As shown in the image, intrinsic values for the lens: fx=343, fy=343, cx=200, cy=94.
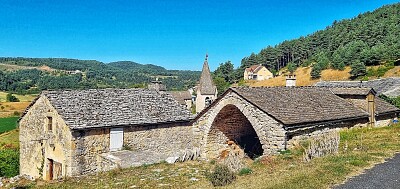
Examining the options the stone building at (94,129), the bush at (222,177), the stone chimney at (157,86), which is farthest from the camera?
the stone chimney at (157,86)

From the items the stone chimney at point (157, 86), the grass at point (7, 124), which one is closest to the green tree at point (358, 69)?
the stone chimney at point (157, 86)

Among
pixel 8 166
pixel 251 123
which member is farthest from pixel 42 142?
pixel 251 123

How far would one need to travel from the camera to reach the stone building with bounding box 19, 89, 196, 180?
62.8 feet

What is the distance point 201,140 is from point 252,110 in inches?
199

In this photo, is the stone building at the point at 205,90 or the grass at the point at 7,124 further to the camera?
the grass at the point at 7,124

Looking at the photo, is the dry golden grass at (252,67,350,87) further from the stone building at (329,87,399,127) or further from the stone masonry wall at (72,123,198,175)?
the stone masonry wall at (72,123,198,175)

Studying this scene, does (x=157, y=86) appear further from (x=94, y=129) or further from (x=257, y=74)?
(x=257, y=74)

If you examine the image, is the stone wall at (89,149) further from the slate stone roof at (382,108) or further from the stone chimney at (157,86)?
the slate stone roof at (382,108)

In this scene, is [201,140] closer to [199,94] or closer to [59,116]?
[59,116]

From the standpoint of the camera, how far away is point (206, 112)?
72.5 feet

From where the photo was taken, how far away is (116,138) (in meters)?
20.5

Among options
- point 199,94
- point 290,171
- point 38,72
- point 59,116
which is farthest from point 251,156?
point 38,72

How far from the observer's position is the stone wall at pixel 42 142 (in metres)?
19.2

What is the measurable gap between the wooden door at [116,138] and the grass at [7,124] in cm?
4212
